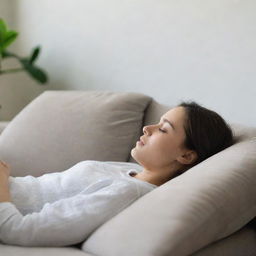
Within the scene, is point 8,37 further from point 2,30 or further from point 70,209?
point 70,209

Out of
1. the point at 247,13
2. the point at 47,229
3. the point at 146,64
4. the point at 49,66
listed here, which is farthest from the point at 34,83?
the point at 47,229

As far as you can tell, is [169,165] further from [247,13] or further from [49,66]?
[49,66]

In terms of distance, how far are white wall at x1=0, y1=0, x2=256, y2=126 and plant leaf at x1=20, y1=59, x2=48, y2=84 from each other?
0.11 metres

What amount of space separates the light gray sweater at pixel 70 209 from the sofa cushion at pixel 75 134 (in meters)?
0.41

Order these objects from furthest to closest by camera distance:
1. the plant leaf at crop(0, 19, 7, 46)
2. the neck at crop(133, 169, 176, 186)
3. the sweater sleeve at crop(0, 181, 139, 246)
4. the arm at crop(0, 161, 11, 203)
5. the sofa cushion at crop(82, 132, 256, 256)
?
the plant leaf at crop(0, 19, 7, 46), the neck at crop(133, 169, 176, 186), the arm at crop(0, 161, 11, 203), the sweater sleeve at crop(0, 181, 139, 246), the sofa cushion at crop(82, 132, 256, 256)

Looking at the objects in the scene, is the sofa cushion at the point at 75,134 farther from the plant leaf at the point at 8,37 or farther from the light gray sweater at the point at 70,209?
the plant leaf at the point at 8,37

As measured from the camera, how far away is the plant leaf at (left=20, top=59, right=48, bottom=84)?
2875mm

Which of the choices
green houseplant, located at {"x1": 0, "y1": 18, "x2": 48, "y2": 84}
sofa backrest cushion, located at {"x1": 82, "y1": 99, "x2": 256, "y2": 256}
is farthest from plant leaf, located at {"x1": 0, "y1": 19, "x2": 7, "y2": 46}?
sofa backrest cushion, located at {"x1": 82, "y1": 99, "x2": 256, "y2": 256}

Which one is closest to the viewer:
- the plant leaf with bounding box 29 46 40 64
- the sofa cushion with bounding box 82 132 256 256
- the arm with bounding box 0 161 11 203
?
the sofa cushion with bounding box 82 132 256 256

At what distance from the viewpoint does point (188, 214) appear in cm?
119

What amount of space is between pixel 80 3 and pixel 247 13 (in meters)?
1.08

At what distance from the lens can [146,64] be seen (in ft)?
7.80

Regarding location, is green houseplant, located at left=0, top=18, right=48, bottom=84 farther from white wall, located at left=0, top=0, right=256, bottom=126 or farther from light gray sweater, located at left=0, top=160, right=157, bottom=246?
light gray sweater, located at left=0, top=160, right=157, bottom=246

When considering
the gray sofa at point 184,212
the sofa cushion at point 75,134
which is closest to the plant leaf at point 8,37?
the sofa cushion at point 75,134
